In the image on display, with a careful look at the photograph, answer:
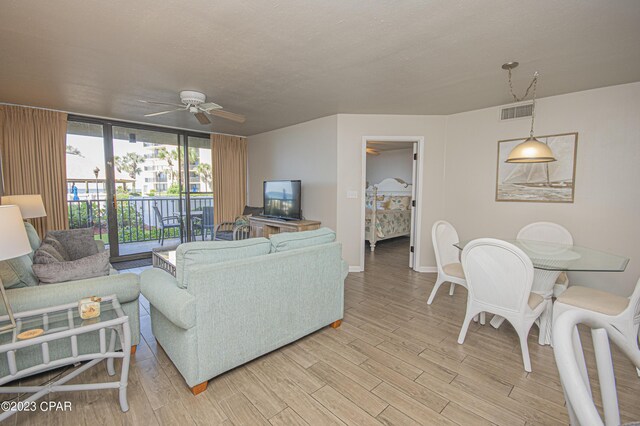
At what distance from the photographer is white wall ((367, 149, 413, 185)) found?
24.9 feet

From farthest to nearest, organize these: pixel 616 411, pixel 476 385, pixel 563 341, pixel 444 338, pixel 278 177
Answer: pixel 278 177, pixel 444 338, pixel 476 385, pixel 616 411, pixel 563 341

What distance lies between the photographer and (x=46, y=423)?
1539 millimetres

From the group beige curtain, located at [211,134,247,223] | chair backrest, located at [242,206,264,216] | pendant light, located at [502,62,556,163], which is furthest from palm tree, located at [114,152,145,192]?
pendant light, located at [502,62,556,163]

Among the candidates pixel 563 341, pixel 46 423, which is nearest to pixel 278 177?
pixel 46 423

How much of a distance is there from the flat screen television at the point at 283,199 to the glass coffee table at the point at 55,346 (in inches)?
123

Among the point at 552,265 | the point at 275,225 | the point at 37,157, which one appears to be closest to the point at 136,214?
the point at 37,157

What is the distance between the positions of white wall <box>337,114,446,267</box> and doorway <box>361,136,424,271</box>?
0.30 feet

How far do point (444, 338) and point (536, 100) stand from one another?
3.11m

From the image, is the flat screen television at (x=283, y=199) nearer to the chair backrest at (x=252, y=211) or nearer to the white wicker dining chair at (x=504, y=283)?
the chair backrest at (x=252, y=211)

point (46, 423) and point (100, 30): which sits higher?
point (100, 30)

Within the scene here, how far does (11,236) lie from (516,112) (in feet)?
15.6

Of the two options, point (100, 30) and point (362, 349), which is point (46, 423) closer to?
point (362, 349)

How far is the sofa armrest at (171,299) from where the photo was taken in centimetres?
166

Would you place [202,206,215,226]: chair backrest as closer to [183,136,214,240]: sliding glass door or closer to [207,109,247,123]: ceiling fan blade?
[183,136,214,240]: sliding glass door
